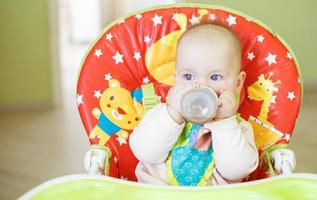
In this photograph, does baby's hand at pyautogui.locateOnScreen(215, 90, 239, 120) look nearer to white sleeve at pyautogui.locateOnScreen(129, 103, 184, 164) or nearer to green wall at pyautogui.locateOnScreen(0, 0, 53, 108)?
white sleeve at pyautogui.locateOnScreen(129, 103, 184, 164)

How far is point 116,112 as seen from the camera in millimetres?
982

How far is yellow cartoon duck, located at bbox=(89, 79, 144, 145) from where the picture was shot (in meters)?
0.98

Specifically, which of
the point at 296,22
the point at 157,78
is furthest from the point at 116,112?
the point at 296,22

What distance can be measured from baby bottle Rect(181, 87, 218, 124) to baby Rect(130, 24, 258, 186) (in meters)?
0.04

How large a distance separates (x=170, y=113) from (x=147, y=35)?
0.75ft

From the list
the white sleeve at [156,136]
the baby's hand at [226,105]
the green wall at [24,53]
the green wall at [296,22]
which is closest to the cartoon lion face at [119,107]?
the white sleeve at [156,136]

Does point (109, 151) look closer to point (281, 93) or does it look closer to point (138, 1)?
point (281, 93)

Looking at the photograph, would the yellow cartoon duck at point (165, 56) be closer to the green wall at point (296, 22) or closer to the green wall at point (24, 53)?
the green wall at point (24, 53)

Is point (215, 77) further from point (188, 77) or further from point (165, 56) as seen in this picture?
point (165, 56)

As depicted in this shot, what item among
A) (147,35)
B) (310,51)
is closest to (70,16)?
(310,51)

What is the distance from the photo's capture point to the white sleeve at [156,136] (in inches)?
32.5

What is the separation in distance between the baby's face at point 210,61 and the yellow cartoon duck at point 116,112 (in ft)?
0.55

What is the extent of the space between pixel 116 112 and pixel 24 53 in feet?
5.87

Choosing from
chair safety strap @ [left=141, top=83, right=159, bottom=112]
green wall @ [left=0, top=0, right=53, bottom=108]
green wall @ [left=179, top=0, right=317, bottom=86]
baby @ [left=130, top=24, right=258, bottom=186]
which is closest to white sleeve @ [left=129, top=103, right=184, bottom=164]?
baby @ [left=130, top=24, right=258, bottom=186]
